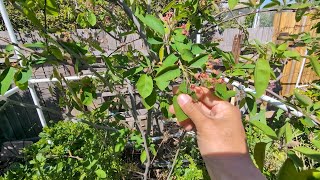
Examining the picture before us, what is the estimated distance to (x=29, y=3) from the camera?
34.0 inches

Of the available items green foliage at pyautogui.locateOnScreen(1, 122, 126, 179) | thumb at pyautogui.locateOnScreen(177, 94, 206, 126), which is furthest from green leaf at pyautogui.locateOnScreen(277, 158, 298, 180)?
green foliage at pyautogui.locateOnScreen(1, 122, 126, 179)

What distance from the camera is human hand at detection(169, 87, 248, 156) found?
29.9 inches

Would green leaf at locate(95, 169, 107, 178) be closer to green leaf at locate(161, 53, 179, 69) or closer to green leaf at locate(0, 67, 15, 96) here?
Answer: green leaf at locate(0, 67, 15, 96)

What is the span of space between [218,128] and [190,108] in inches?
4.5

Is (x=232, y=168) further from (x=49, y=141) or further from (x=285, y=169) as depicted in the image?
(x=49, y=141)

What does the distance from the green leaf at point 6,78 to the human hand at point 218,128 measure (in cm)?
65

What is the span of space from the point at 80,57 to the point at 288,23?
5533 millimetres

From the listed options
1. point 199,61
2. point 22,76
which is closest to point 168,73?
point 199,61

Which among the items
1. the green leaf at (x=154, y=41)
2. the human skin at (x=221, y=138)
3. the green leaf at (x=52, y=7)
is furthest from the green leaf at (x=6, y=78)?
the human skin at (x=221, y=138)

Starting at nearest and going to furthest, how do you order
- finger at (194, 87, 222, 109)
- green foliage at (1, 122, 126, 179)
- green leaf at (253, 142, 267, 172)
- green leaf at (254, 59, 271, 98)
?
1. green leaf at (253, 142, 267, 172)
2. green leaf at (254, 59, 271, 98)
3. finger at (194, 87, 222, 109)
4. green foliage at (1, 122, 126, 179)

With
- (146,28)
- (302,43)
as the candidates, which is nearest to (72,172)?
(146,28)

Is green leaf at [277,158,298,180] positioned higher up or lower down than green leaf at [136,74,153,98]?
lower down

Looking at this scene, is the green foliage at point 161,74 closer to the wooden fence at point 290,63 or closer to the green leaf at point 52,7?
the green leaf at point 52,7

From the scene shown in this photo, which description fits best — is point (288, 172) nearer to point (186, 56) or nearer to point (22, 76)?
point (186, 56)
